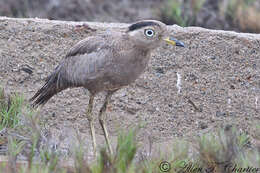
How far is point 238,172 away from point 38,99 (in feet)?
7.13

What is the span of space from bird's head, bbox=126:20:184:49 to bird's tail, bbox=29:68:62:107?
3.19ft

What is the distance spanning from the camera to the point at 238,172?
406 centimetres

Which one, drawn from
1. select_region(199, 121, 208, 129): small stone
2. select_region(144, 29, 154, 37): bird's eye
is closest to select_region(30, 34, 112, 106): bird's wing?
select_region(144, 29, 154, 37): bird's eye

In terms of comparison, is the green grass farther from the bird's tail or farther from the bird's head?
the bird's head

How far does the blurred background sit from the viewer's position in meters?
8.57

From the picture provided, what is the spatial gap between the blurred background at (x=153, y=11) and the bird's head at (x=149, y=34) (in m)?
3.69

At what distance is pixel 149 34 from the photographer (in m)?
4.45

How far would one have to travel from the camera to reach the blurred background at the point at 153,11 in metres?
8.57

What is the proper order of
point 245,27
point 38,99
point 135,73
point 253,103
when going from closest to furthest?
point 135,73, point 38,99, point 253,103, point 245,27

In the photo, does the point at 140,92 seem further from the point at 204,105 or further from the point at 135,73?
the point at 135,73

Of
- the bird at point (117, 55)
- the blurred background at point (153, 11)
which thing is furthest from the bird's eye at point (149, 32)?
the blurred background at point (153, 11)

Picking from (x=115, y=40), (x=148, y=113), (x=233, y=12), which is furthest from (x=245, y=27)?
(x=115, y=40)
